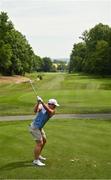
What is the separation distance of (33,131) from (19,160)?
1.15 metres

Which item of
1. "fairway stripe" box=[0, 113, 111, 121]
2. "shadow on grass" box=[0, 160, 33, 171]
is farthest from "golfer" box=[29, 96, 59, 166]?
"fairway stripe" box=[0, 113, 111, 121]

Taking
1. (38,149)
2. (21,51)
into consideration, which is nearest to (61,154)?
(38,149)

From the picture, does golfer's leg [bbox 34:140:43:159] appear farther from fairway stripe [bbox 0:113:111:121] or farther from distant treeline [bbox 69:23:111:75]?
distant treeline [bbox 69:23:111:75]

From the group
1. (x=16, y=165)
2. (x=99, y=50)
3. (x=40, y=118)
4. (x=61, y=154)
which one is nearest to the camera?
(x=16, y=165)

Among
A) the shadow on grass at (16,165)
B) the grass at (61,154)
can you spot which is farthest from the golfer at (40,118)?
the grass at (61,154)

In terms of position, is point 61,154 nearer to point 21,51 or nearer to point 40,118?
point 40,118

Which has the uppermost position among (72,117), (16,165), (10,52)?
(10,52)

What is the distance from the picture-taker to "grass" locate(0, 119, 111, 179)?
42.7ft

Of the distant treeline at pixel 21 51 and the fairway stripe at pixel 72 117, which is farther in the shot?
the distant treeline at pixel 21 51

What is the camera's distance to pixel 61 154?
15.3 m

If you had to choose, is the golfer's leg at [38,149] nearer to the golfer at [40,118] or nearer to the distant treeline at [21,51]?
the golfer at [40,118]

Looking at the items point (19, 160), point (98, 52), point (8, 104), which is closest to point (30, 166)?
point (19, 160)

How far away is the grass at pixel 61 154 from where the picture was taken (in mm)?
13008

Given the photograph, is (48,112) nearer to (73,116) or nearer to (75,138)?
(75,138)
